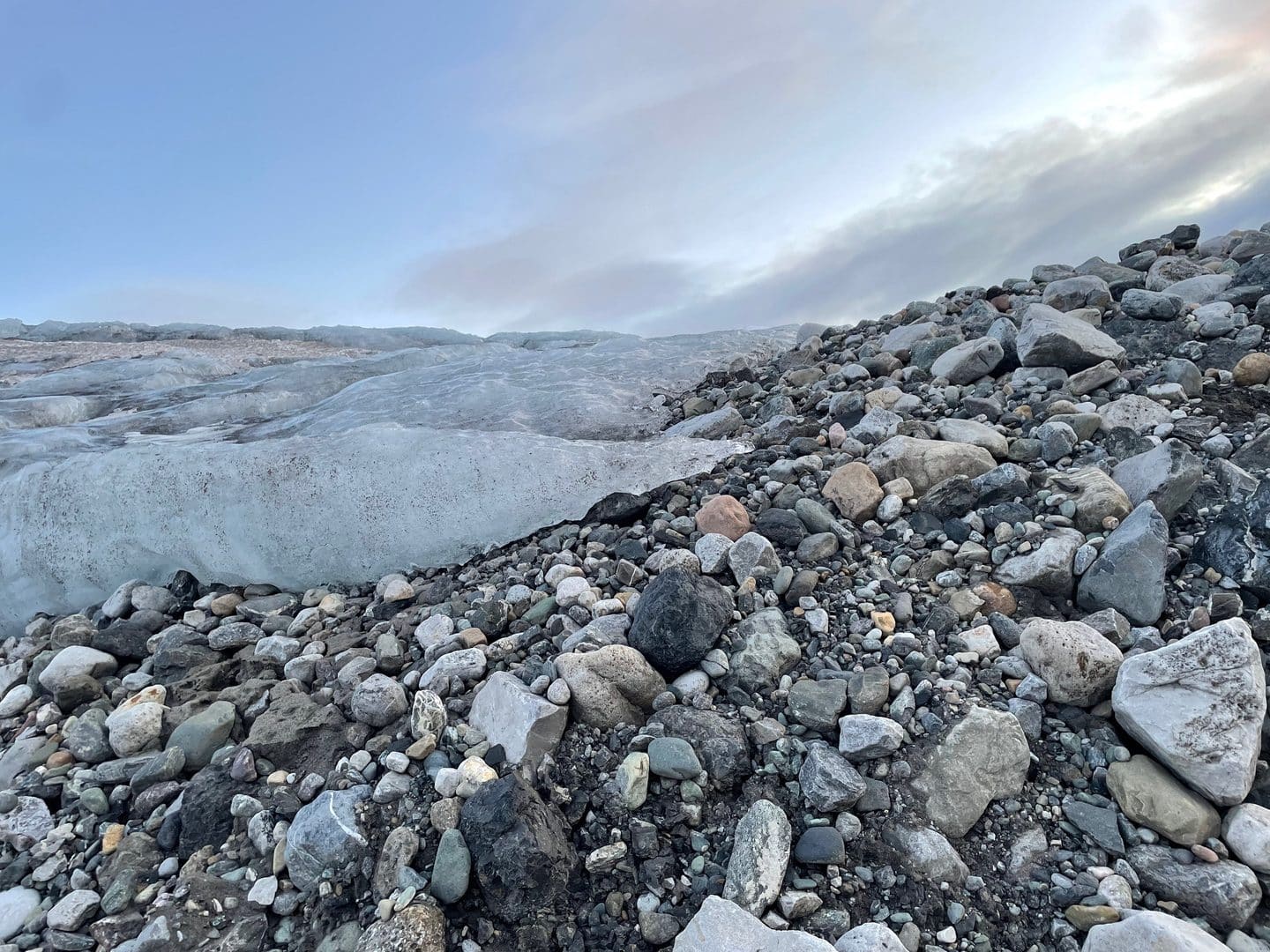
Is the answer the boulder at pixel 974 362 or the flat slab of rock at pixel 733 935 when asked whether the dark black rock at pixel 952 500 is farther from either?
the flat slab of rock at pixel 733 935

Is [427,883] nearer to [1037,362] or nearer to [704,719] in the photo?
[704,719]

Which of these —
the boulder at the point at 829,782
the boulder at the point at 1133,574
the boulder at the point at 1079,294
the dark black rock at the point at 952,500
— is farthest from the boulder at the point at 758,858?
the boulder at the point at 1079,294

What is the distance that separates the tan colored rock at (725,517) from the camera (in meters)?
2.81

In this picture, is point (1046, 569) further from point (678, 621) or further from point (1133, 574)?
point (678, 621)

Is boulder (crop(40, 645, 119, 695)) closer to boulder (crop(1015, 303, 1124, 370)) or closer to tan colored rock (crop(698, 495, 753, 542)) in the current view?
tan colored rock (crop(698, 495, 753, 542))

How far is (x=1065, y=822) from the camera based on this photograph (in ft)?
5.76

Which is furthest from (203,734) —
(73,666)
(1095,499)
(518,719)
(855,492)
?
(1095,499)

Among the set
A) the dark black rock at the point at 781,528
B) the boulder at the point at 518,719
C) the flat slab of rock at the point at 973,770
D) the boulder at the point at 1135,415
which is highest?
the boulder at the point at 1135,415

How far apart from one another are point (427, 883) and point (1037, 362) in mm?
4017

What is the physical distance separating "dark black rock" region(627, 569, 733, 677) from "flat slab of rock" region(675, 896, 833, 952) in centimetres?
77

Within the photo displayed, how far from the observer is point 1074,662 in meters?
1.98

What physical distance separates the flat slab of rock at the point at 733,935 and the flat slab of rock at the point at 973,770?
0.53m

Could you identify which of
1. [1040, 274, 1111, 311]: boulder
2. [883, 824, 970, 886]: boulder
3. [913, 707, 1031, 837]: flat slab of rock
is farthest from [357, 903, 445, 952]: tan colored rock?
[1040, 274, 1111, 311]: boulder

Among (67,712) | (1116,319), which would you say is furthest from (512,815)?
(1116,319)
